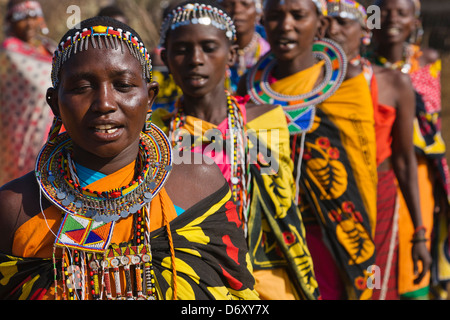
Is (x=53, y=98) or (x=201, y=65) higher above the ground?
(x=201, y=65)

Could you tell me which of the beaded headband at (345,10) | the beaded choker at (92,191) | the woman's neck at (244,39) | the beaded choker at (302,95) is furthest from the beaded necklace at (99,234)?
the woman's neck at (244,39)

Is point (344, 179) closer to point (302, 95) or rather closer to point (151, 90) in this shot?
point (302, 95)

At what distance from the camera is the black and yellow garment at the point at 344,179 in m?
4.33

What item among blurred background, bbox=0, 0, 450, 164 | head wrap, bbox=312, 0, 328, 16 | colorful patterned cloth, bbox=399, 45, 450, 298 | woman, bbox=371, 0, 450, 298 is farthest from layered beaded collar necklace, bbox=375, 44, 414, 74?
blurred background, bbox=0, 0, 450, 164

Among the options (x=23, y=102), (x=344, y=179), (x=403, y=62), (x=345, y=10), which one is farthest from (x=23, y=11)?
(x=344, y=179)

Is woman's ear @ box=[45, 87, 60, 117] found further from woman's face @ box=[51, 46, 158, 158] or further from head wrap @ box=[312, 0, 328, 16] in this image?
head wrap @ box=[312, 0, 328, 16]

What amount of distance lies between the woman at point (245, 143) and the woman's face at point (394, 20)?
2872mm

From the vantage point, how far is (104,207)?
8.10 feet

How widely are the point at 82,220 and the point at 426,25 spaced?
12.3m

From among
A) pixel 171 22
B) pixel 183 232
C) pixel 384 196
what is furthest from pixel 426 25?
pixel 183 232

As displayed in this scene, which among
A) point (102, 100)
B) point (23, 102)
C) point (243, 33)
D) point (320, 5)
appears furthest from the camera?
point (23, 102)

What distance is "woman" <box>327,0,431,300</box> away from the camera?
4801 millimetres

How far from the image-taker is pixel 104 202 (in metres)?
2.47

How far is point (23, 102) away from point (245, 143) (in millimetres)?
4481
